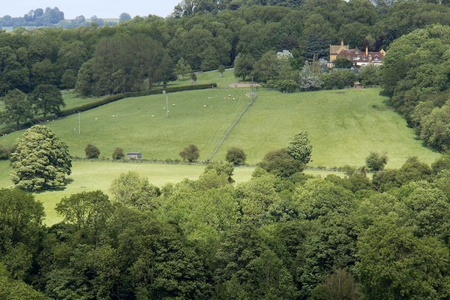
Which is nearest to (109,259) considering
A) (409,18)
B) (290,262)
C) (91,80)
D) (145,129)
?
(290,262)

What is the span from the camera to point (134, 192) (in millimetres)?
74938

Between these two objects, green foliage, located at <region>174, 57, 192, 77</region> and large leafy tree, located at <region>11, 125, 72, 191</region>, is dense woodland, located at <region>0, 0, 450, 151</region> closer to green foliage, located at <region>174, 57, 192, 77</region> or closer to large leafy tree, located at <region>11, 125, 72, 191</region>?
green foliage, located at <region>174, 57, 192, 77</region>

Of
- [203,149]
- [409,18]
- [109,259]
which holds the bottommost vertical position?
[203,149]

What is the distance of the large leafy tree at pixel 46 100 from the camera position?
136 m

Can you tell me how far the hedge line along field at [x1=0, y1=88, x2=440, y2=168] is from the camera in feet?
377

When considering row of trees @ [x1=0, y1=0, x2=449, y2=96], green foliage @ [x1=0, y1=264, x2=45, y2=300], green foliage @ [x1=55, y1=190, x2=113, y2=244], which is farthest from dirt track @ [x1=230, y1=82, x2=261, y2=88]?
green foliage @ [x1=0, y1=264, x2=45, y2=300]

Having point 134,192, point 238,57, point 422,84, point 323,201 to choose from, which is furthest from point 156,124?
point 323,201

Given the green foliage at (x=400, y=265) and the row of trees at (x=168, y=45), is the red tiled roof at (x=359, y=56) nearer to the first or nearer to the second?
the row of trees at (x=168, y=45)

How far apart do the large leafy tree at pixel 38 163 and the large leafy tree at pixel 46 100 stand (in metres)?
49.5

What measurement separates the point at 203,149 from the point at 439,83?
2072 inches

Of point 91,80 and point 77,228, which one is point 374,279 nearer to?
point 77,228

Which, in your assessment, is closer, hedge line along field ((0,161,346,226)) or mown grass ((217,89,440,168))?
hedge line along field ((0,161,346,226))

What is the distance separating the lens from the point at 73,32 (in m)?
198

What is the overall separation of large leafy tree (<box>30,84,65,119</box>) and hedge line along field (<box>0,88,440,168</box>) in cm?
421
